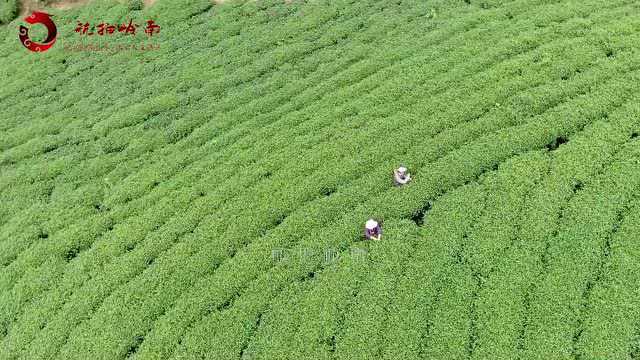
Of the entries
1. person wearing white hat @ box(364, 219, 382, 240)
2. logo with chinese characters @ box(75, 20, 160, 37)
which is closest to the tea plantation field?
person wearing white hat @ box(364, 219, 382, 240)

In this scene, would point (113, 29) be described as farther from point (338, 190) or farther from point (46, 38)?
point (338, 190)

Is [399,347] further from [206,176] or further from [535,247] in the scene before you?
[206,176]

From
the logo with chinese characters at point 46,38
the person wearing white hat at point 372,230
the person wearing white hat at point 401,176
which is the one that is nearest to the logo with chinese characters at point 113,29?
the logo with chinese characters at point 46,38

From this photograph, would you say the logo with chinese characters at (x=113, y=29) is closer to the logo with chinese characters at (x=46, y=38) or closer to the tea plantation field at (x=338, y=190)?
the logo with chinese characters at (x=46, y=38)

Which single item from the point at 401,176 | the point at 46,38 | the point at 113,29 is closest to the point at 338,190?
the point at 401,176

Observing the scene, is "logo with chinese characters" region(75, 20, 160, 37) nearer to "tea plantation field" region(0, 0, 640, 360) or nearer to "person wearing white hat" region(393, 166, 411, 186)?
"tea plantation field" region(0, 0, 640, 360)

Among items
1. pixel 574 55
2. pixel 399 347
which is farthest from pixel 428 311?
pixel 574 55

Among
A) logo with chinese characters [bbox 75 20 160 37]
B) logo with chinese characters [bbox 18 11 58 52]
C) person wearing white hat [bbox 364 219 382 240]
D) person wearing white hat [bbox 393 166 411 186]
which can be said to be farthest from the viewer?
logo with chinese characters [bbox 18 11 58 52]
